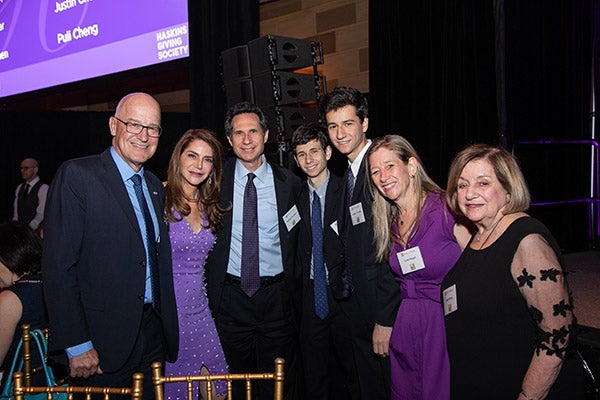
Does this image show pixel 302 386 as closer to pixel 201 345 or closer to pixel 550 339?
pixel 201 345

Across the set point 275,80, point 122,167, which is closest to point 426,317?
point 122,167

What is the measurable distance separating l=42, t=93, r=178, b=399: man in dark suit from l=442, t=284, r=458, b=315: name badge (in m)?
1.08

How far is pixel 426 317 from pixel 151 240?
1.09 meters

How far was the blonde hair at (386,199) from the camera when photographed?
2168 mm

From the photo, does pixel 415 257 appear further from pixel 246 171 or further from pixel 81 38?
pixel 81 38

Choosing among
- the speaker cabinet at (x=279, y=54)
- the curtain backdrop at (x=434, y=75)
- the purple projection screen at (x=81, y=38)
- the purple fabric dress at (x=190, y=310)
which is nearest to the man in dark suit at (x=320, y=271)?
the purple fabric dress at (x=190, y=310)

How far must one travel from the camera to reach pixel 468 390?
1.71 m

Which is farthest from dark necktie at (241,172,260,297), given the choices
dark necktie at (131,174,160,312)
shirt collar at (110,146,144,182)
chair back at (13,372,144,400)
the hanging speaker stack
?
the hanging speaker stack

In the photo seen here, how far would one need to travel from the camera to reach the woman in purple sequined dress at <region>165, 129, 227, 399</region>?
7.80ft

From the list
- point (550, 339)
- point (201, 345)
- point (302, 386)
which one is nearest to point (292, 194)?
point (201, 345)

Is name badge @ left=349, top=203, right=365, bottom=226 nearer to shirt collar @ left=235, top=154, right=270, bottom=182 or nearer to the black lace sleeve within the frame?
shirt collar @ left=235, top=154, right=270, bottom=182

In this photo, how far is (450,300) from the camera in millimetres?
1762

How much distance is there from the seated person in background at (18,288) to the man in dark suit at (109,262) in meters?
0.38

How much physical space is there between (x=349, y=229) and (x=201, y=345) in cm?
84
